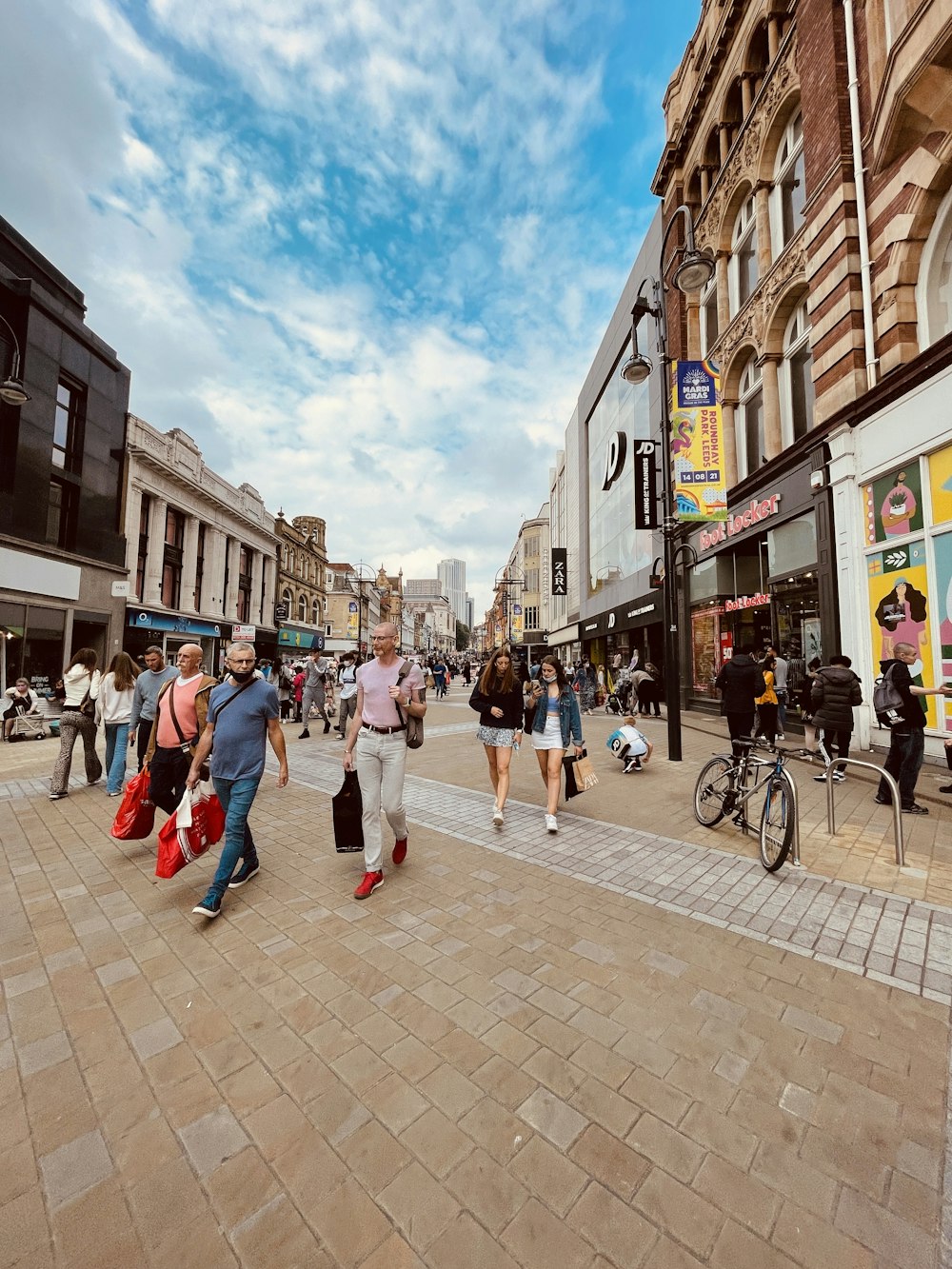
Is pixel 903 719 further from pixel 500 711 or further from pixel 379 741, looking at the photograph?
pixel 379 741

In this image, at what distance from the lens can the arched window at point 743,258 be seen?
1559 cm

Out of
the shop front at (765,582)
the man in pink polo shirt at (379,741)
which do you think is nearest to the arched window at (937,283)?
the shop front at (765,582)

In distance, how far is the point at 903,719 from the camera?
245 inches

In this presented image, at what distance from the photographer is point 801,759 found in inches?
388

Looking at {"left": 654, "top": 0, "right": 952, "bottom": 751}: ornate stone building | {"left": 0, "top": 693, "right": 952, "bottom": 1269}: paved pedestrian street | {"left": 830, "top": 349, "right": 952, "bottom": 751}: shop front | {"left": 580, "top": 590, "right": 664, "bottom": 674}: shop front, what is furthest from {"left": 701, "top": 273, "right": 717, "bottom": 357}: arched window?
{"left": 0, "top": 693, "right": 952, "bottom": 1269}: paved pedestrian street

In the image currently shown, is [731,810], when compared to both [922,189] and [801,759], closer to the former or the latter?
[801,759]

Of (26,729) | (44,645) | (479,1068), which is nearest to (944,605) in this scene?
(479,1068)

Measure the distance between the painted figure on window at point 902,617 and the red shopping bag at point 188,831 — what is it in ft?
34.3

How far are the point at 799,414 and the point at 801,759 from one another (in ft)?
29.5

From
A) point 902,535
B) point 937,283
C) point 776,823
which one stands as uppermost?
point 937,283

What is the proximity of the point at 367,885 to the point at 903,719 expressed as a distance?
6331 millimetres

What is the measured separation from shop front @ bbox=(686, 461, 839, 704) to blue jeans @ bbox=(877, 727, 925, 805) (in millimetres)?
4326

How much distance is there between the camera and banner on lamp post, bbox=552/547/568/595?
40.0 m

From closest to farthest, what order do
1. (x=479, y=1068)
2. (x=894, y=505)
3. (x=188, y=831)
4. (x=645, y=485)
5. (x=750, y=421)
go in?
(x=479, y=1068) → (x=188, y=831) → (x=894, y=505) → (x=750, y=421) → (x=645, y=485)
